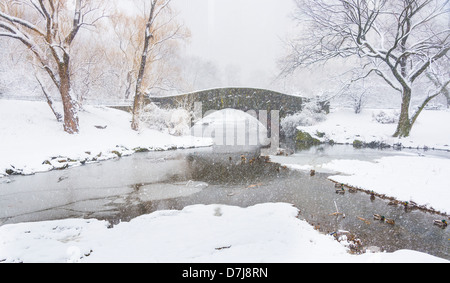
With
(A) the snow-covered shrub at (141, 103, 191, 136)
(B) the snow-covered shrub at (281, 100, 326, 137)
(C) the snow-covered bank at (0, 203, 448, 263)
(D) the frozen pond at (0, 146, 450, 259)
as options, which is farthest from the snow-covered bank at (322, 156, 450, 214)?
(A) the snow-covered shrub at (141, 103, 191, 136)

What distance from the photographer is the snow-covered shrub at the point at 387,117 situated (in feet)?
74.0

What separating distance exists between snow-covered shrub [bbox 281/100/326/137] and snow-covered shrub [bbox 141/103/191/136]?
10.7 meters

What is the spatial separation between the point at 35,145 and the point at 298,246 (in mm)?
14895

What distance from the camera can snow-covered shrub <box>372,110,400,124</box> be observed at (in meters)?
22.6

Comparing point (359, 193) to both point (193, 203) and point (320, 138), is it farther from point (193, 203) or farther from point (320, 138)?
point (320, 138)

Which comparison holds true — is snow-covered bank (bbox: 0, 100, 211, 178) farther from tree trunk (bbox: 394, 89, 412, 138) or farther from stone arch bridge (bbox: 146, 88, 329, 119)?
tree trunk (bbox: 394, 89, 412, 138)

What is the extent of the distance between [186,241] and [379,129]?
71.2 ft

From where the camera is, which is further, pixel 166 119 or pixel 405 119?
pixel 166 119

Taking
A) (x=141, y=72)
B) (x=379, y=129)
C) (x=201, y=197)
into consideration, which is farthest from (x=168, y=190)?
(x=379, y=129)

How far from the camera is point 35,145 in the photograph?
13.1m

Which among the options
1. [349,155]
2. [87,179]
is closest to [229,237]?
[87,179]

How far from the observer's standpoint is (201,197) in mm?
7926

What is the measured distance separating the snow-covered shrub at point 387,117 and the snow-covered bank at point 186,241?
2188 centimetres

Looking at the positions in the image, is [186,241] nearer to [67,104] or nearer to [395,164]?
[395,164]
